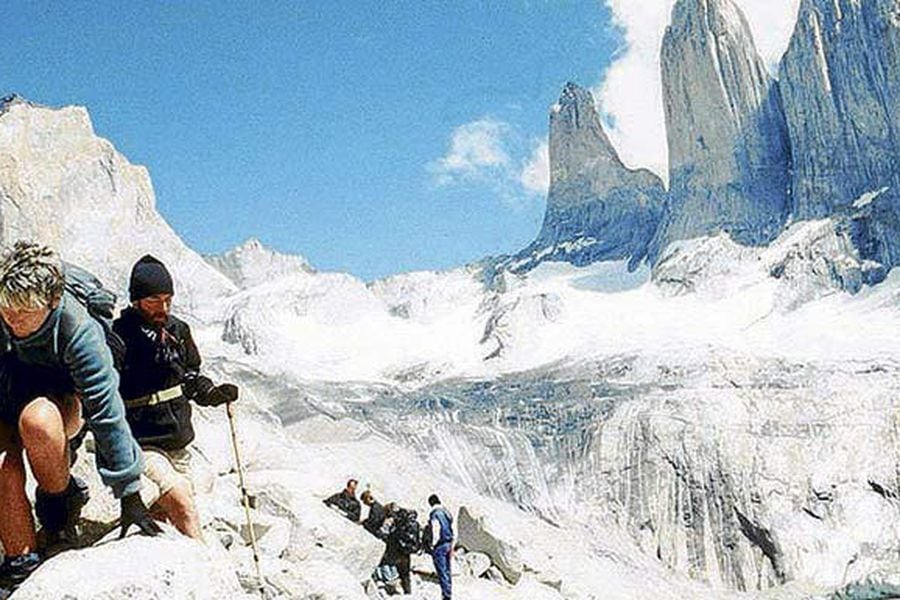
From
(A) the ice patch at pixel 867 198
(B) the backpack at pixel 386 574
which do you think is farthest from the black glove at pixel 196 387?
(A) the ice patch at pixel 867 198

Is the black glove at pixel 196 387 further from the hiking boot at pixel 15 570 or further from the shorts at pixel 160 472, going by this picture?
the hiking boot at pixel 15 570

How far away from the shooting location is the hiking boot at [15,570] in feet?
14.3

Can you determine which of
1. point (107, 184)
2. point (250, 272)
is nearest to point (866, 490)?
point (107, 184)

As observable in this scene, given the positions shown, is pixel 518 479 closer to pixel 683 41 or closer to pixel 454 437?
pixel 454 437

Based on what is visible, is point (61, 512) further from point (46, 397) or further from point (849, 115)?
point (849, 115)

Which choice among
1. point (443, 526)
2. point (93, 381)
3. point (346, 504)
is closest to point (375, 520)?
point (346, 504)

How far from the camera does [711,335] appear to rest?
83.5 meters

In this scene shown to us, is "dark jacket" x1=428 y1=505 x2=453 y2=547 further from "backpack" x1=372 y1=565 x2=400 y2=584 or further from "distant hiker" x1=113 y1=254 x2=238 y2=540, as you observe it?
"distant hiker" x1=113 y1=254 x2=238 y2=540

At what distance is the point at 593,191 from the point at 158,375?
142445mm

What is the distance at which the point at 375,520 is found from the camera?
14719mm

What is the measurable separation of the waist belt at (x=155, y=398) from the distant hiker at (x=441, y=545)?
9105 mm

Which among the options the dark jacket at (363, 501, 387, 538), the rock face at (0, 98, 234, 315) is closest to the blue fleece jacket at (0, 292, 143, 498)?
the dark jacket at (363, 501, 387, 538)

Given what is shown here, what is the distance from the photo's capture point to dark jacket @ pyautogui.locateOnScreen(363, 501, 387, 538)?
14523 mm

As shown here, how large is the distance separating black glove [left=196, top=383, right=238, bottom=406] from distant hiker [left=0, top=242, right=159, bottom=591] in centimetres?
74
